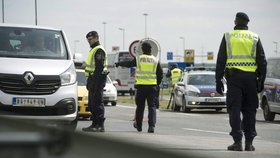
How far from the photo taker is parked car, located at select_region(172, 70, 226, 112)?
23281 millimetres

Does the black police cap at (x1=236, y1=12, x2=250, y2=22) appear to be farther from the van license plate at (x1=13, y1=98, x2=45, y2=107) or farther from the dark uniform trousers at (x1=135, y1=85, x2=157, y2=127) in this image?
the dark uniform trousers at (x1=135, y1=85, x2=157, y2=127)

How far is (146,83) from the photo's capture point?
11945mm

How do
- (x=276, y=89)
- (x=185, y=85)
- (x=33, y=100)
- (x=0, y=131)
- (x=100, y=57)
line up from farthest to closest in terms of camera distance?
(x=185, y=85) < (x=276, y=89) < (x=100, y=57) < (x=33, y=100) < (x=0, y=131)

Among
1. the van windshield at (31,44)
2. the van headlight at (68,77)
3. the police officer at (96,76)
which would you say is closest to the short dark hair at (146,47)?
the police officer at (96,76)

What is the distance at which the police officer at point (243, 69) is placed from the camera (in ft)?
27.0

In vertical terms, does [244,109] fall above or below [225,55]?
below

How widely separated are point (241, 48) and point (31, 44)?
3.71 metres

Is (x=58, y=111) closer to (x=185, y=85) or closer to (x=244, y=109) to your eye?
(x=244, y=109)

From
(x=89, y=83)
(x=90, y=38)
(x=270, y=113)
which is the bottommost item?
(x=270, y=113)

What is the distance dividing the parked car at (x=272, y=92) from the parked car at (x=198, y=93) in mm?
4687

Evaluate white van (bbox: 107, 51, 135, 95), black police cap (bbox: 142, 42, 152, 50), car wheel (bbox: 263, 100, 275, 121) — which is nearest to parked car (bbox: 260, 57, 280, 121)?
car wheel (bbox: 263, 100, 275, 121)

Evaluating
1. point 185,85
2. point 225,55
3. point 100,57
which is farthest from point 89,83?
point 185,85

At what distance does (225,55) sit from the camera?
831cm

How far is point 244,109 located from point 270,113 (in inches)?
398
